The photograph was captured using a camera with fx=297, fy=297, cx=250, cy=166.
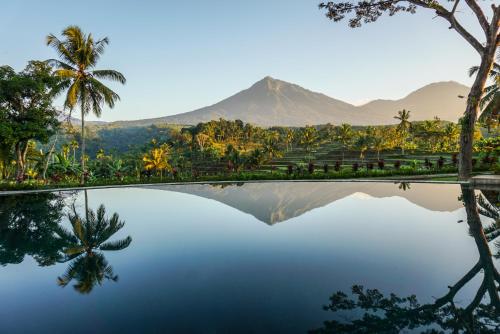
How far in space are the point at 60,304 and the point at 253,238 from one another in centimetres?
437

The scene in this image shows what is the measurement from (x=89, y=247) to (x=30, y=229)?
10.7ft

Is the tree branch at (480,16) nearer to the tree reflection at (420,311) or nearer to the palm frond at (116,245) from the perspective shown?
the tree reflection at (420,311)

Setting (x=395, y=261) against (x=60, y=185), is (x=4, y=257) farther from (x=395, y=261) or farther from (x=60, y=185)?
(x=60, y=185)

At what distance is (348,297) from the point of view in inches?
170

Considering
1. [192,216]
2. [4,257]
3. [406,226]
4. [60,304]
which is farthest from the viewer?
[192,216]

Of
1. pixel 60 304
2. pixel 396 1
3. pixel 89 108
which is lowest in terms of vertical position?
pixel 60 304

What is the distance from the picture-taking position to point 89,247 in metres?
6.88

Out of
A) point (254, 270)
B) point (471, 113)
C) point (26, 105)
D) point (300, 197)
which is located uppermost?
point (26, 105)

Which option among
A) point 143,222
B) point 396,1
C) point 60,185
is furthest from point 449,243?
point 60,185

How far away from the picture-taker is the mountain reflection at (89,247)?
522 centimetres

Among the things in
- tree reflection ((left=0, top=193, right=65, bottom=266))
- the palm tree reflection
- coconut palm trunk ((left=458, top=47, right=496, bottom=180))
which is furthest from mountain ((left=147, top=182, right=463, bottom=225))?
tree reflection ((left=0, top=193, right=65, bottom=266))

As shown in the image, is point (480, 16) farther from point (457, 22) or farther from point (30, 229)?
point (30, 229)

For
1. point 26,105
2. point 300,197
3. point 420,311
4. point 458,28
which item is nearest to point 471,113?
→ point 458,28

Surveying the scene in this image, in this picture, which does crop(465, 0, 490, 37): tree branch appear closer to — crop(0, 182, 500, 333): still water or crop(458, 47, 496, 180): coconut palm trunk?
crop(458, 47, 496, 180): coconut palm trunk
